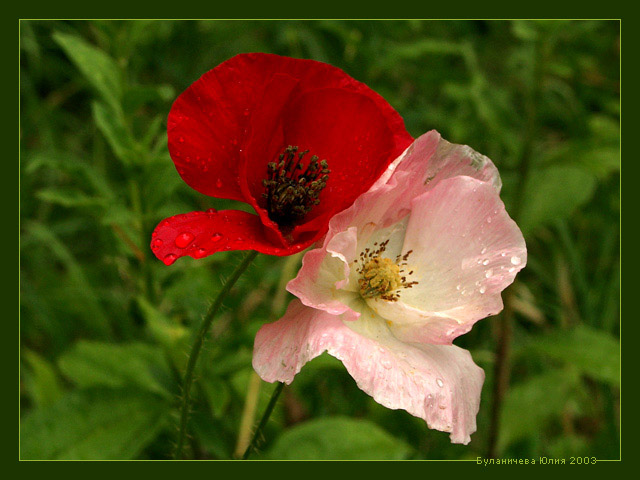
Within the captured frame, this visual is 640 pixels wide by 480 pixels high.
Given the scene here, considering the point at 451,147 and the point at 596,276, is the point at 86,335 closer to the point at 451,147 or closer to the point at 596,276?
the point at 451,147

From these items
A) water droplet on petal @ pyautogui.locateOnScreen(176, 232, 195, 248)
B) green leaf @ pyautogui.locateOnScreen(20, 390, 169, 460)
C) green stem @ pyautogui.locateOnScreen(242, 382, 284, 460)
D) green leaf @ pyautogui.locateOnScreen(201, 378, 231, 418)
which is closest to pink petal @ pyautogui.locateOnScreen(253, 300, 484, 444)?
green stem @ pyautogui.locateOnScreen(242, 382, 284, 460)

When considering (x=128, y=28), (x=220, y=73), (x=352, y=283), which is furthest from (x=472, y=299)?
(x=128, y=28)

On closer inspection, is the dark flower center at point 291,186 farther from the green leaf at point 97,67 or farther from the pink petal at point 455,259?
the green leaf at point 97,67

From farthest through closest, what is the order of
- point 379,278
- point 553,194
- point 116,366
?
point 553,194 → point 116,366 → point 379,278

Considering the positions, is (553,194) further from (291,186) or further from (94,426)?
(94,426)

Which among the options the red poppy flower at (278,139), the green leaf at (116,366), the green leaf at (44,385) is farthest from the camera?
the green leaf at (44,385)

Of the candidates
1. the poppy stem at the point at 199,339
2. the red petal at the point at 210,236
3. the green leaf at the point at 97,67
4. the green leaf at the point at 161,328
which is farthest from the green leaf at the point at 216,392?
the green leaf at the point at 97,67

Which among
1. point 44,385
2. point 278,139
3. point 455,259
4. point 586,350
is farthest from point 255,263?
point 586,350
